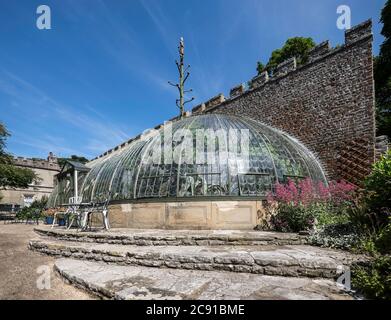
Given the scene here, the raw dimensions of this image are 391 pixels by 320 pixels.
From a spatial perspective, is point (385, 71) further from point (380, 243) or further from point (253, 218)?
point (380, 243)

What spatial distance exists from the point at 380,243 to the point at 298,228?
3.04 metres

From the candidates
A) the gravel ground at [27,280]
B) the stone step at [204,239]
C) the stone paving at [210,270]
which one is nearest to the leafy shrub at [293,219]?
the stone step at [204,239]

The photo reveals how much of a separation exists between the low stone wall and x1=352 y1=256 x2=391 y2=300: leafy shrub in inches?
167

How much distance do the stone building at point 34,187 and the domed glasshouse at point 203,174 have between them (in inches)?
1246

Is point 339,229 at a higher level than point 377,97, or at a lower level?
lower

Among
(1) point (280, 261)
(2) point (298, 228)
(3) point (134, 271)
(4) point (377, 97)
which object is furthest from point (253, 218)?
(4) point (377, 97)

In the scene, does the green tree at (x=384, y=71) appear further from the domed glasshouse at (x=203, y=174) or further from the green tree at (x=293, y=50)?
the domed glasshouse at (x=203, y=174)

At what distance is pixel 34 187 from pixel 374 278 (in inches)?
1695

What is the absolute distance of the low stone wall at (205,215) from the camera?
824cm

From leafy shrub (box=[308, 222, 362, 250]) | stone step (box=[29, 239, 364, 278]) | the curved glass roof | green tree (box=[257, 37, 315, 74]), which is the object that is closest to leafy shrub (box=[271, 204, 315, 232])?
leafy shrub (box=[308, 222, 362, 250])

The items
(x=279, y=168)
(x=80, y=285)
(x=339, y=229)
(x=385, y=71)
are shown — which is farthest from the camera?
(x=385, y=71)

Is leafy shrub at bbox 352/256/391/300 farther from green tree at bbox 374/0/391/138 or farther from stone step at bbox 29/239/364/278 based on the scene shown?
green tree at bbox 374/0/391/138

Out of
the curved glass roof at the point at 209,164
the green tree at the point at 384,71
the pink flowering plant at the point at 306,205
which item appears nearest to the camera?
the pink flowering plant at the point at 306,205
